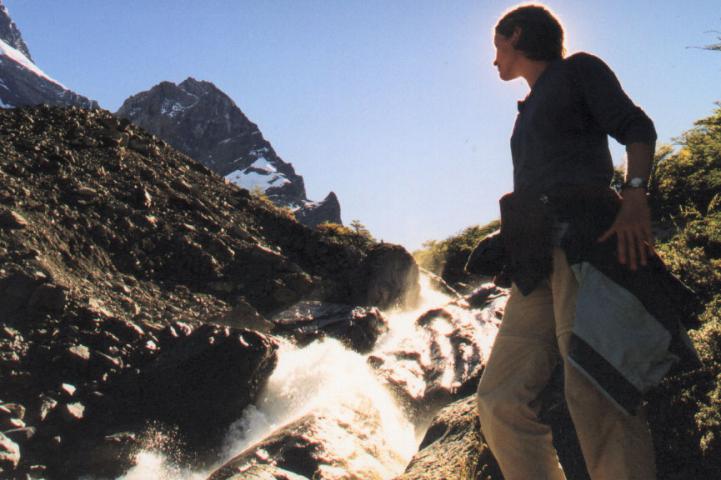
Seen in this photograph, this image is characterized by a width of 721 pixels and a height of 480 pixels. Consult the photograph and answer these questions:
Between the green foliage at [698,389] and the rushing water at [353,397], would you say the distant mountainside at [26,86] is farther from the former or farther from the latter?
the green foliage at [698,389]

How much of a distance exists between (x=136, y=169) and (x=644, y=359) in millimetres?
14773

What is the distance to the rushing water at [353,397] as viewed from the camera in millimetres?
6406

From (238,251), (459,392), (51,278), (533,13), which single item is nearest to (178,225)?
(238,251)

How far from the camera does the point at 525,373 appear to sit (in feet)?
8.21

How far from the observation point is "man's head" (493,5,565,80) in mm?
2891

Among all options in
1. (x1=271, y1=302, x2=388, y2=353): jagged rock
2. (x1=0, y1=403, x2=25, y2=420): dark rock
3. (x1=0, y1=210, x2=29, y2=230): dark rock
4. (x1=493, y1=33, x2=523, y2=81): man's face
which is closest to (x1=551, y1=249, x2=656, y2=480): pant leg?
(x1=493, y1=33, x2=523, y2=81): man's face

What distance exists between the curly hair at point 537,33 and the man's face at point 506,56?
3cm

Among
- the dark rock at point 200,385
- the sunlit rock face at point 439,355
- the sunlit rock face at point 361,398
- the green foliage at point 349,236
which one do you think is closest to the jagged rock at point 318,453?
the sunlit rock face at point 361,398

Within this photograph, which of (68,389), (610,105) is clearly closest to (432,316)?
(68,389)

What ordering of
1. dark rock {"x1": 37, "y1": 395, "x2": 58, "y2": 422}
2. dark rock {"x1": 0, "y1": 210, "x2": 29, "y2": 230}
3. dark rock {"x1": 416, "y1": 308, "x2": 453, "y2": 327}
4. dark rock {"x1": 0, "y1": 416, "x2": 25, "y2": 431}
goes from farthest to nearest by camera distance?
dark rock {"x1": 416, "y1": 308, "x2": 453, "y2": 327}, dark rock {"x1": 0, "y1": 210, "x2": 29, "y2": 230}, dark rock {"x1": 37, "y1": 395, "x2": 58, "y2": 422}, dark rock {"x1": 0, "y1": 416, "x2": 25, "y2": 431}

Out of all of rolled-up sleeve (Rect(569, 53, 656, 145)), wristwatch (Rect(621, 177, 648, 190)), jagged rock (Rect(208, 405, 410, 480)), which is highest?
rolled-up sleeve (Rect(569, 53, 656, 145))

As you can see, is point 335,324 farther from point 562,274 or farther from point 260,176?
point 260,176

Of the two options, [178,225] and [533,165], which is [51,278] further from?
[533,165]

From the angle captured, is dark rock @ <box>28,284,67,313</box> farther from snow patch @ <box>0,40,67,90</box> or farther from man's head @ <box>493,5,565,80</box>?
snow patch @ <box>0,40,67,90</box>
